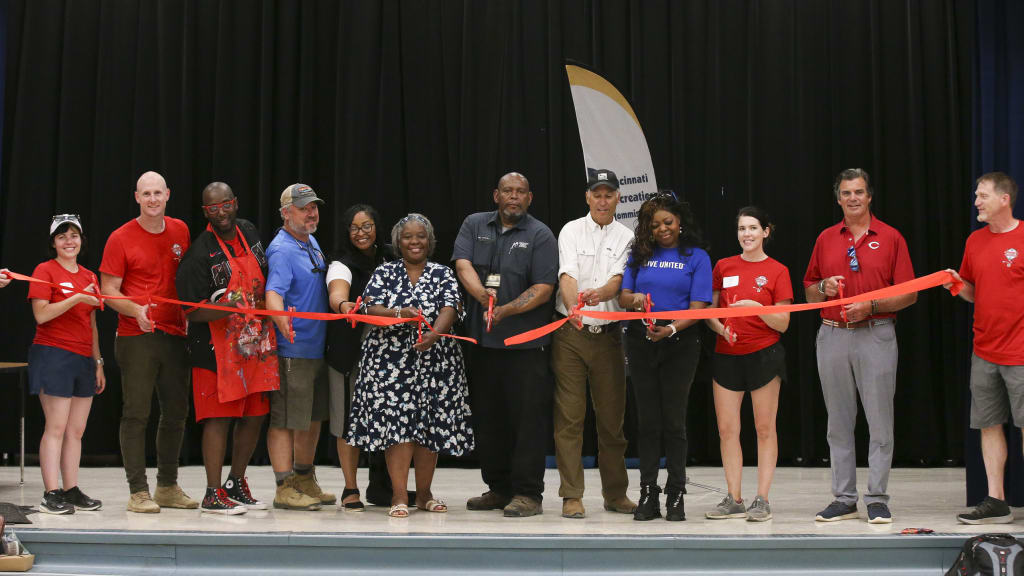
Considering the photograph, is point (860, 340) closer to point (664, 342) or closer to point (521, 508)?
A: point (664, 342)

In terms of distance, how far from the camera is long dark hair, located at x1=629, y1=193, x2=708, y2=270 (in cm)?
434

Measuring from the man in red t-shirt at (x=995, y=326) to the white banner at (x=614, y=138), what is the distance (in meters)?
1.94

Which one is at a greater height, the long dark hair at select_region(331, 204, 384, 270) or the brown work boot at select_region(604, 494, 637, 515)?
the long dark hair at select_region(331, 204, 384, 270)

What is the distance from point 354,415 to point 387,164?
2.83 metres

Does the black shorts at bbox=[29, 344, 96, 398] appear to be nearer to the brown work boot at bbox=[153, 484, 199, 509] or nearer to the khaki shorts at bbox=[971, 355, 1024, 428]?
the brown work boot at bbox=[153, 484, 199, 509]

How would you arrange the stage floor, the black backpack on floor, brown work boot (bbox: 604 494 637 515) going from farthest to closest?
brown work boot (bbox: 604 494 637 515)
the stage floor
the black backpack on floor

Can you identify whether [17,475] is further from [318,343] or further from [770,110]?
[770,110]

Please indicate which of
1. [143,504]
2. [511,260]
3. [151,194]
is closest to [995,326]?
[511,260]

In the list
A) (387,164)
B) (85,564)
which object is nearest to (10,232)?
(387,164)

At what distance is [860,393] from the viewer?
437cm

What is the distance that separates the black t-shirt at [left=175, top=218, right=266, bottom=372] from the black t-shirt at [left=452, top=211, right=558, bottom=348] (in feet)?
3.56

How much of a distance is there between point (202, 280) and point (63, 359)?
0.80m

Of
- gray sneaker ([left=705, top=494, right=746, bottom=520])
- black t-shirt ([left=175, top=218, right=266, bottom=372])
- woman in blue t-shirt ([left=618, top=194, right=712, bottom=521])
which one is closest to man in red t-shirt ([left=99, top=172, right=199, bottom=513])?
black t-shirt ([left=175, top=218, right=266, bottom=372])

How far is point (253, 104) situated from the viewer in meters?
6.93
